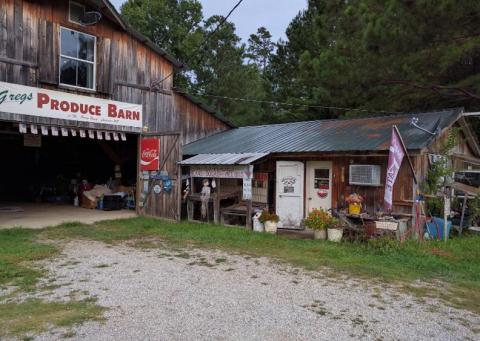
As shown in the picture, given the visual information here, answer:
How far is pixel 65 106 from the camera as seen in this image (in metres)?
11.0

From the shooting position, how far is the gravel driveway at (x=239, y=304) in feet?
13.0

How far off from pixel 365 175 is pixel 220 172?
4.02 metres

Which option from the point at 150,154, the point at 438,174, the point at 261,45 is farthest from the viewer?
the point at 261,45

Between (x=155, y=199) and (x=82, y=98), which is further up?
(x=82, y=98)

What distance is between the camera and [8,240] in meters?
8.57

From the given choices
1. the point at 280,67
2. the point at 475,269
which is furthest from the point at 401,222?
the point at 280,67

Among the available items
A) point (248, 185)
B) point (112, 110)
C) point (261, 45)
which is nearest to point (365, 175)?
point (248, 185)

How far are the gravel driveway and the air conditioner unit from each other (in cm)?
418

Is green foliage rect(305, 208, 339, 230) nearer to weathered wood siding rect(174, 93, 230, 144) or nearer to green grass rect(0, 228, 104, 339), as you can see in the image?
green grass rect(0, 228, 104, 339)

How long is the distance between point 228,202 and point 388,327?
8.63 m

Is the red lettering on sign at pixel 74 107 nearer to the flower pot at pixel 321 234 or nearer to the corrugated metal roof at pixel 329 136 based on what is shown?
the corrugated metal roof at pixel 329 136

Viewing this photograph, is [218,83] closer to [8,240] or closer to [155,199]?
[155,199]

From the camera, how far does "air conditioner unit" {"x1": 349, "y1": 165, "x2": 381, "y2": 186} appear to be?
9719 millimetres

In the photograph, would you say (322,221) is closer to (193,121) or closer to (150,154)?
(150,154)
